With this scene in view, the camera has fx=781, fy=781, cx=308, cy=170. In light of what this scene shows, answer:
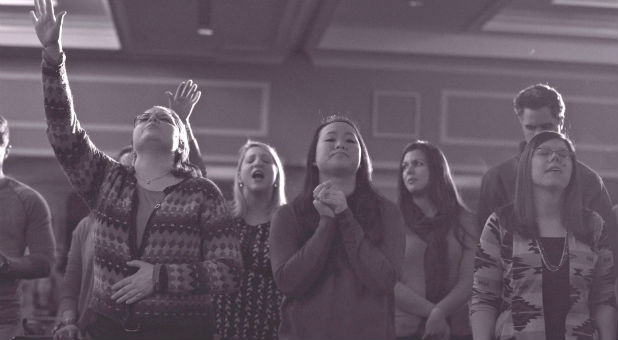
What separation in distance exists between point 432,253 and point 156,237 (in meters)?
0.87

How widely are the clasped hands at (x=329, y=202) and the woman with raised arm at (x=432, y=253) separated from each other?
0.58 metres

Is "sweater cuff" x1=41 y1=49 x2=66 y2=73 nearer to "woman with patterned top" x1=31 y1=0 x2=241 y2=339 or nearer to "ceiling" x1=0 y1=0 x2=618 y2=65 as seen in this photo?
"woman with patterned top" x1=31 y1=0 x2=241 y2=339

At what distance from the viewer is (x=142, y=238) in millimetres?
1381

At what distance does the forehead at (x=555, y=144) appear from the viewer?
62.9 inches

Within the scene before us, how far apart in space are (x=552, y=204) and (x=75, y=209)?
3.73 m

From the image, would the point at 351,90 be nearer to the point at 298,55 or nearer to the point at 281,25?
the point at 298,55

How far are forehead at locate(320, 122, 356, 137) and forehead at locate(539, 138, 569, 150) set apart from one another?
40 centimetres

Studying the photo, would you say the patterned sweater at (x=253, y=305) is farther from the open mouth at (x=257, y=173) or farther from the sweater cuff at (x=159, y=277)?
the sweater cuff at (x=159, y=277)

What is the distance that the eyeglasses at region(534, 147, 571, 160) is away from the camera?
62.4 inches

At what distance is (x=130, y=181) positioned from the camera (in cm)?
142

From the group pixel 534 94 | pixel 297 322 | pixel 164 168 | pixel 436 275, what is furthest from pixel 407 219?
pixel 164 168

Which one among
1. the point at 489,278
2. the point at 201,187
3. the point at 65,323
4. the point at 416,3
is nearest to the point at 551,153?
the point at 489,278

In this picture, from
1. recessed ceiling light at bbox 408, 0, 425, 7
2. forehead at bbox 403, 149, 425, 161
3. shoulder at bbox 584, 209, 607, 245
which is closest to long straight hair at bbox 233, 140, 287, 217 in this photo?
forehead at bbox 403, 149, 425, 161

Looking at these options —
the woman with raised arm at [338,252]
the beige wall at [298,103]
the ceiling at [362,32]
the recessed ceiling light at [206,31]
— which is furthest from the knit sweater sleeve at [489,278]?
the beige wall at [298,103]
